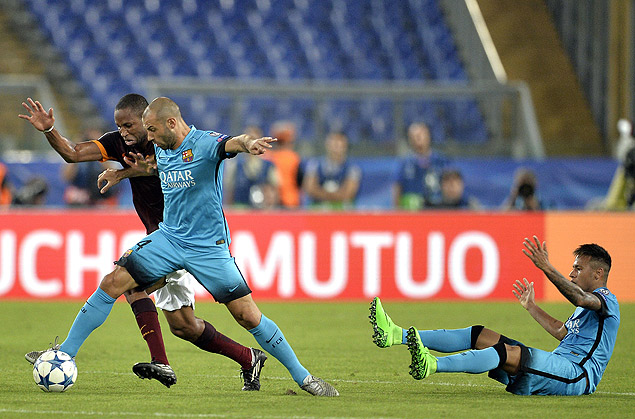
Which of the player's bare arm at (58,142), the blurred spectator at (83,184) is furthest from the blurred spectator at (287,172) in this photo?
the player's bare arm at (58,142)

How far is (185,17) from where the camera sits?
20328 mm

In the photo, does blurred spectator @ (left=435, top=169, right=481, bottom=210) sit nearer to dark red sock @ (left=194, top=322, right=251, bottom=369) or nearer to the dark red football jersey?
the dark red football jersey

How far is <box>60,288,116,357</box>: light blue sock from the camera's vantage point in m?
6.41

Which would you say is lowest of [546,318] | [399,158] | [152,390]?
[152,390]

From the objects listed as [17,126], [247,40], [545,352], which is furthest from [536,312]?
[247,40]

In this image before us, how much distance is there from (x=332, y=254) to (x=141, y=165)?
21.7ft

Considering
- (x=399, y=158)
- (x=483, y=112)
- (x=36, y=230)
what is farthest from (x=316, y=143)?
(x=36, y=230)

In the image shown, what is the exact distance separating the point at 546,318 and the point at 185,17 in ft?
49.1

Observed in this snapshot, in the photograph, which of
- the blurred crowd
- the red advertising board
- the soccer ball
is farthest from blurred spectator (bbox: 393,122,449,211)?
the soccer ball

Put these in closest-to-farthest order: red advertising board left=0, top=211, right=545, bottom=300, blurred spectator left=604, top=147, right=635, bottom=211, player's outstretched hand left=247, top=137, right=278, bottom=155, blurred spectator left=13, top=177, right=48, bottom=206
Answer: player's outstretched hand left=247, top=137, right=278, bottom=155
red advertising board left=0, top=211, right=545, bottom=300
blurred spectator left=604, top=147, right=635, bottom=211
blurred spectator left=13, top=177, right=48, bottom=206

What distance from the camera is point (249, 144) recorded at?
5.88 m

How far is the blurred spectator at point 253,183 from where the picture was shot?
13.9m

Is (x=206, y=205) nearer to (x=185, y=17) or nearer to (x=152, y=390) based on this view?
(x=152, y=390)

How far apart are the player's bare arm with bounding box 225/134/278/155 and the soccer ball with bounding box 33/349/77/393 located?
5.17 feet
